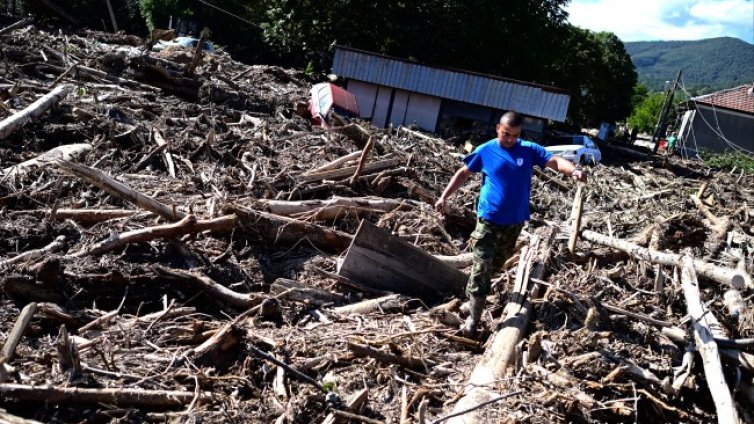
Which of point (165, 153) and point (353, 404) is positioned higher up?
point (165, 153)

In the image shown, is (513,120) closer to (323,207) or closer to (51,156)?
(323,207)

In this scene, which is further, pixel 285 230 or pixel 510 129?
pixel 285 230

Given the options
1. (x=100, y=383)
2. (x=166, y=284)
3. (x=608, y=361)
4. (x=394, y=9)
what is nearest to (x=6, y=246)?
(x=166, y=284)

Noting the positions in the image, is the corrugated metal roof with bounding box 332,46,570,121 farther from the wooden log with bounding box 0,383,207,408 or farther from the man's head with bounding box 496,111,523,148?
the wooden log with bounding box 0,383,207,408

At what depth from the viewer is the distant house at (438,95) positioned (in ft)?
76.9

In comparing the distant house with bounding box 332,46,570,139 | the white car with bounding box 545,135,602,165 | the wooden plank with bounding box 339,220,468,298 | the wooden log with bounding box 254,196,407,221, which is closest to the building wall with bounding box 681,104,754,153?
the white car with bounding box 545,135,602,165

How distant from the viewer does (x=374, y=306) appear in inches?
210

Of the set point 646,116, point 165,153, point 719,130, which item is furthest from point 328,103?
point 646,116

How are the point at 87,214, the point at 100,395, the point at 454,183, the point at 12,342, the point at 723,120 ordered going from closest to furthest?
the point at 100,395
the point at 12,342
the point at 454,183
the point at 87,214
the point at 723,120

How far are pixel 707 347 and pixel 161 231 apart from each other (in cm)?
479

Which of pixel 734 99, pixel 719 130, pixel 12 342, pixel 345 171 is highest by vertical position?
pixel 734 99

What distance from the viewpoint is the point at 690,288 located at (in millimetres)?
5285

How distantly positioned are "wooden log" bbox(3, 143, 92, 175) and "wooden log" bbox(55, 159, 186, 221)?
33.0 inches

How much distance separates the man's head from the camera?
4.76 meters
